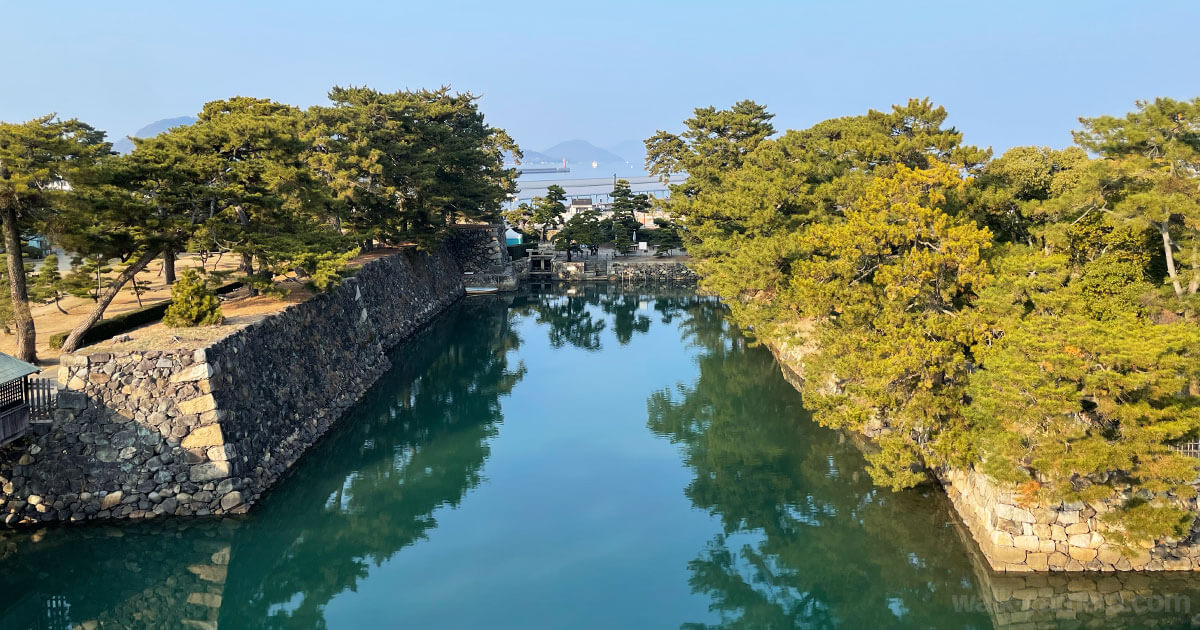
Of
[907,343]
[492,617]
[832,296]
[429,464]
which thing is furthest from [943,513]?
[429,464]

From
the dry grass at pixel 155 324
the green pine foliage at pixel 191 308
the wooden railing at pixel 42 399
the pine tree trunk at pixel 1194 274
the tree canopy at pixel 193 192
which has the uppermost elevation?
the tree canopy at pixel 193 192

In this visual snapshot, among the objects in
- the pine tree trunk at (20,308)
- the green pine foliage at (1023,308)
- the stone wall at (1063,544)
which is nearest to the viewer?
the green pine foliage at (1023,308)

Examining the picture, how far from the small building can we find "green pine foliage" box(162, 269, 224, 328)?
371cm

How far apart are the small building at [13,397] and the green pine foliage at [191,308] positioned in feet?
12.2

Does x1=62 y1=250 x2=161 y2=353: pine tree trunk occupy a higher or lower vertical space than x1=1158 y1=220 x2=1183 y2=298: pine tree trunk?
lower

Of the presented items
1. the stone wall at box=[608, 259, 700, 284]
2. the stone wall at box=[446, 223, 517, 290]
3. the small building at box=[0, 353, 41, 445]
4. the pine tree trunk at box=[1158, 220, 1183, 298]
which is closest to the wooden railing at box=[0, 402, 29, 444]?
the small building at box=[0, 353, 41, 445]

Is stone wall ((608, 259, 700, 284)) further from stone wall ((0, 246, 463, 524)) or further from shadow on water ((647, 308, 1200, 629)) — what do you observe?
stone wall ((0, 246, 463, 524))

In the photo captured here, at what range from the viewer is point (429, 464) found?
63.5 feet

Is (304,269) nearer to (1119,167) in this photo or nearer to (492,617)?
(492,617)

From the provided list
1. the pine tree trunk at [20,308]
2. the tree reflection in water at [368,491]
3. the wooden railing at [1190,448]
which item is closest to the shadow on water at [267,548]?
the tree reflection in water at [368,491]

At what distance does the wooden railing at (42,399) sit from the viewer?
1426cm

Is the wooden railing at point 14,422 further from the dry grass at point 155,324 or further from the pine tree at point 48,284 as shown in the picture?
the pine tree at point 48,284

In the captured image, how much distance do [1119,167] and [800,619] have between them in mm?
10766

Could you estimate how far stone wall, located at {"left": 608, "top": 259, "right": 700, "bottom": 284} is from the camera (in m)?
53.4
